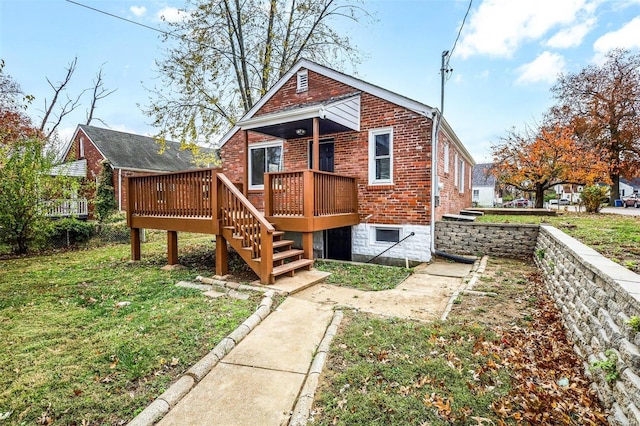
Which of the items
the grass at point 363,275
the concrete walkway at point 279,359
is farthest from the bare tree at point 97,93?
the concrete walkway at point 279,359

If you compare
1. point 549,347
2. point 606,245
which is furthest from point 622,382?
point 606,245

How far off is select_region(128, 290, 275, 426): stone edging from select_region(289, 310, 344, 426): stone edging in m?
1.00

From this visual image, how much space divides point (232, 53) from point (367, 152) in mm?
10453

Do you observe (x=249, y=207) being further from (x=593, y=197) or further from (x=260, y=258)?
(x=593, y=197)

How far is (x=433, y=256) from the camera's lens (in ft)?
28.4

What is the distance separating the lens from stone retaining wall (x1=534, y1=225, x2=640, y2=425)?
220 cm

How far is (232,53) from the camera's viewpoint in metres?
15.4

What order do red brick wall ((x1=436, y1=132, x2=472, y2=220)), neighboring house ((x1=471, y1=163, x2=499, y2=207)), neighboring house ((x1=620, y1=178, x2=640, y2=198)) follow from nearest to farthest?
red brick wall ((x1=436, y1=132, x2=472, y2=220)), neighboring house ((x1=471, y1=163, x2=499, y2=207)), neighboring house ((x1=620, y1=178, x2=640, y2=198))

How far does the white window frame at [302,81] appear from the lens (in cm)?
1023

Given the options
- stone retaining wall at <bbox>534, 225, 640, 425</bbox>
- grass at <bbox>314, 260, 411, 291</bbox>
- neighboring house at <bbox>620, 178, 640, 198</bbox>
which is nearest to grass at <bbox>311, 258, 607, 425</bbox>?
stone retaining wall at <bbox>534, 225, 640, 425</bbox>

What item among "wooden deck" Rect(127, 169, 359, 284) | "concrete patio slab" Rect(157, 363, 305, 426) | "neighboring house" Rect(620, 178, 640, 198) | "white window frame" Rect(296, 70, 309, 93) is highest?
"white window frame" Rect(296, 70, 309, 93)

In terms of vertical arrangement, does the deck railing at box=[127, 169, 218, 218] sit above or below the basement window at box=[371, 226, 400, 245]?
above

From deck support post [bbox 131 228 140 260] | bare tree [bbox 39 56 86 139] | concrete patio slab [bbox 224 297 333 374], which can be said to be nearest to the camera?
concrete patio slab [bbox 224 297 333 374]

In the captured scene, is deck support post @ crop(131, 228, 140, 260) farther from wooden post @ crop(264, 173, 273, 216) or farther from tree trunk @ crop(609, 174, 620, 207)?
tree trunk @ crop(609, 174, 620, 207)
